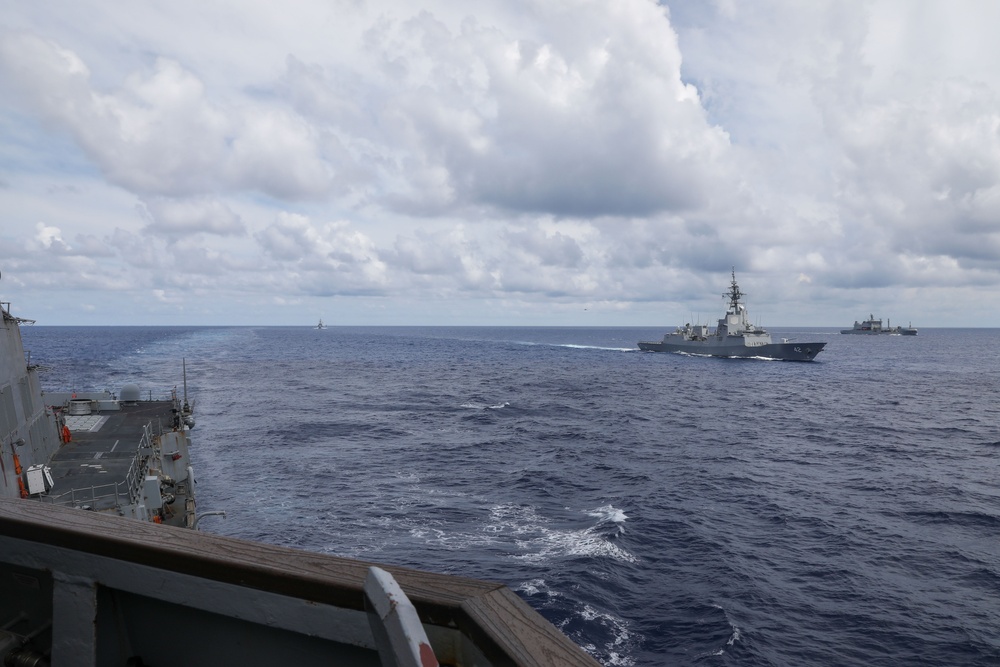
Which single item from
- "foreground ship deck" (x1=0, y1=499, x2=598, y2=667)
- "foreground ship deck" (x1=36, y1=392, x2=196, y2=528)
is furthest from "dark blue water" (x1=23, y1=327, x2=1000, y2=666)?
"foreground ship deck" (x1=0, y1=499, x2=598, y2=667)

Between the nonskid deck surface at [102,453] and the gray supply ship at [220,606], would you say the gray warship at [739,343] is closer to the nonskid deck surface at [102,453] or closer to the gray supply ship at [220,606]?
the nonskid deck surface at [102,453]

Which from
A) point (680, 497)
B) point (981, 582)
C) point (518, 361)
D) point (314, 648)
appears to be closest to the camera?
point (314, 648)

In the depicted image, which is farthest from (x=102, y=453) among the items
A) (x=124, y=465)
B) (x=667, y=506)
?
(x=667, y=506)

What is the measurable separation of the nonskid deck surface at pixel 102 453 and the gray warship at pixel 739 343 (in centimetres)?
10688

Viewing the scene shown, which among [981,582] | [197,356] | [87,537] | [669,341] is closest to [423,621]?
[87,537]

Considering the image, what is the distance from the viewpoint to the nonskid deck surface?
21.3m

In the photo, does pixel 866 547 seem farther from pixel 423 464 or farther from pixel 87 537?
pixel 87 537

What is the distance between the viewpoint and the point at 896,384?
3248 inches

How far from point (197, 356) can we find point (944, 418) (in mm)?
123629

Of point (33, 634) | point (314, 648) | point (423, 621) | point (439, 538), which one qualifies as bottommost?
point (439, 538)

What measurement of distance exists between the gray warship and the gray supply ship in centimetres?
12638

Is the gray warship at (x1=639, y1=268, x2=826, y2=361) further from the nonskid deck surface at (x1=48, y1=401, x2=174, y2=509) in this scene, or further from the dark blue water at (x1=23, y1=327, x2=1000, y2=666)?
the nonskid deck surface at (x1=48, y1=401, x2=174, y2=509)

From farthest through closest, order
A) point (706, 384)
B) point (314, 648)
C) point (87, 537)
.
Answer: point (706, 384) < point (87, 537) < point (314, 648)

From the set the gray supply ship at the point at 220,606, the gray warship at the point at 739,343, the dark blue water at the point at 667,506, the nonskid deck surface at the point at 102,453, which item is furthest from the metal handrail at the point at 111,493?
the gray warship at the point at 739,343
